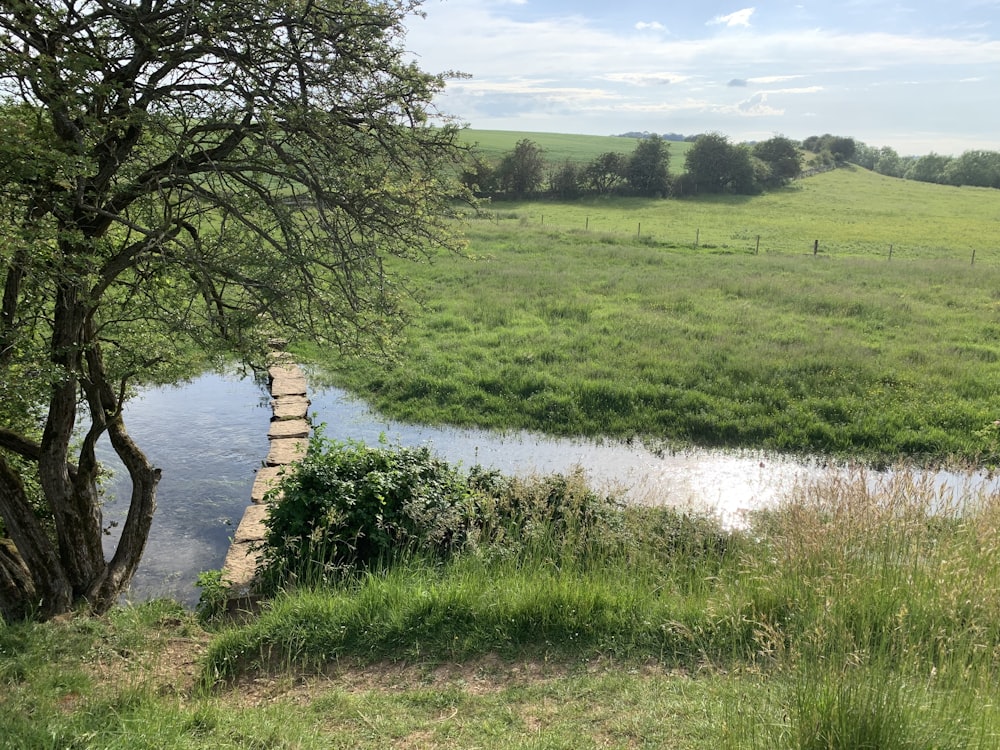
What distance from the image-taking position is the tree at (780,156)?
68.2 metres

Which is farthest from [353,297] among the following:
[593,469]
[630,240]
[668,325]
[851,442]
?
[630,240]

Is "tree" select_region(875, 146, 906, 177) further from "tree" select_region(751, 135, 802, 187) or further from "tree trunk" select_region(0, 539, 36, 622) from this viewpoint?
"tree trunk" select_region(0, 539, 36, 622)

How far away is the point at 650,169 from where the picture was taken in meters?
58.2

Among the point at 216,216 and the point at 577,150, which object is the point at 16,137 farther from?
the point at 577,150

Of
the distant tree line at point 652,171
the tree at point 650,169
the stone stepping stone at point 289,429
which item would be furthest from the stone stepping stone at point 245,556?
the tree at point 650,169

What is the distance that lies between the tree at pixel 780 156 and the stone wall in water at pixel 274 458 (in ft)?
213

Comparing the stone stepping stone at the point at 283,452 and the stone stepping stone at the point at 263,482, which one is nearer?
the stone stepping stone at the point at 263,482

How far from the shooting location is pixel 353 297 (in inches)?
237

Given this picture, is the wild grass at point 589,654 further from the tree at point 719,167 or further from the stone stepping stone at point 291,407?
the tree at point 719,167

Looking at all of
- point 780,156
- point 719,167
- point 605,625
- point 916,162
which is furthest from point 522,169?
point 916,162

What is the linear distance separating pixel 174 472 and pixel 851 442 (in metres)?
10.7

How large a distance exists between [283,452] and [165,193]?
14.9ft

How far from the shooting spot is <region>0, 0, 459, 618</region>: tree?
16.5ft

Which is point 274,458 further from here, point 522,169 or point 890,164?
point 890,164
